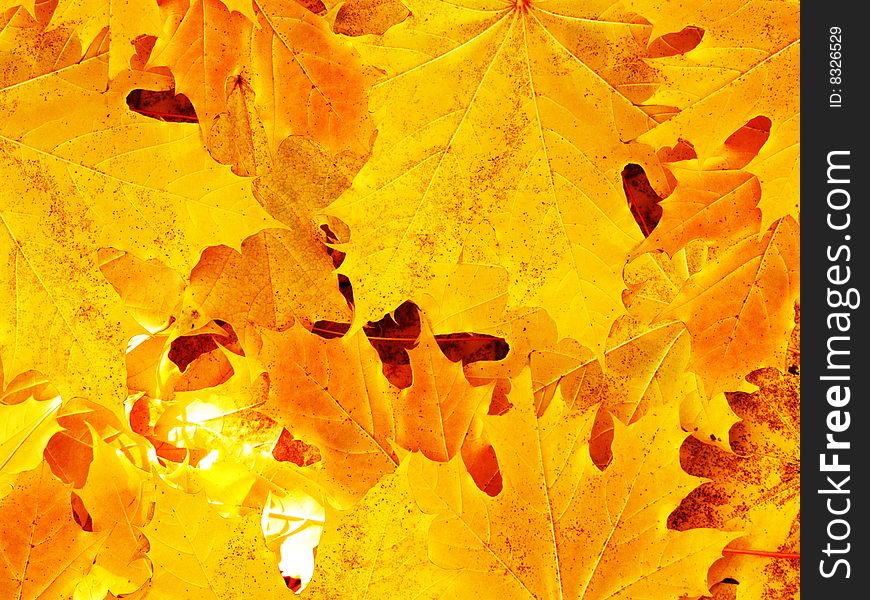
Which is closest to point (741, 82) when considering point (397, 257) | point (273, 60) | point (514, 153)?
point (514, 153)

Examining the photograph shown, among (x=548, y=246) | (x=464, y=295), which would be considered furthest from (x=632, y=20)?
(x=464, y=295)

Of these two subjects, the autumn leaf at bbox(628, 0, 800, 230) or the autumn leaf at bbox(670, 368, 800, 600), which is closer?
the autumn leaf at bbox(628, 0, 800, 230)

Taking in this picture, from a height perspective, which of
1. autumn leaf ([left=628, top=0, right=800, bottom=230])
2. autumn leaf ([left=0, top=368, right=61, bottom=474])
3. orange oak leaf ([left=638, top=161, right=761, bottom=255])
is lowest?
autumn leaf ([left=0, top=368, right=61, bottom=474])

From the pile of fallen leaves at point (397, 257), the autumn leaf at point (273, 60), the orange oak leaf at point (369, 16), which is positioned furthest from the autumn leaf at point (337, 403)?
A: the orange oak leaf at point (369, 16)

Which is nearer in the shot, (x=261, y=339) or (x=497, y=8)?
(x=497, y=8)

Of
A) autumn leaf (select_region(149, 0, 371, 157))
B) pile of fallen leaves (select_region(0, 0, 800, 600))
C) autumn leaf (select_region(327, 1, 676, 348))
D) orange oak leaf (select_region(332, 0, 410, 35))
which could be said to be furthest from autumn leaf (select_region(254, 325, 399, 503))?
orange oak leaf (select_region(332, 0, 410, 35))

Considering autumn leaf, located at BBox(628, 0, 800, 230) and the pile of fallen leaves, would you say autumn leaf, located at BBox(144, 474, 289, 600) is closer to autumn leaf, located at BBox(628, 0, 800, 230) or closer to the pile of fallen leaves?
the pile of fallen leaves

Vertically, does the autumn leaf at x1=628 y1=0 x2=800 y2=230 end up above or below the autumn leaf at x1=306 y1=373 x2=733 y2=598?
above
